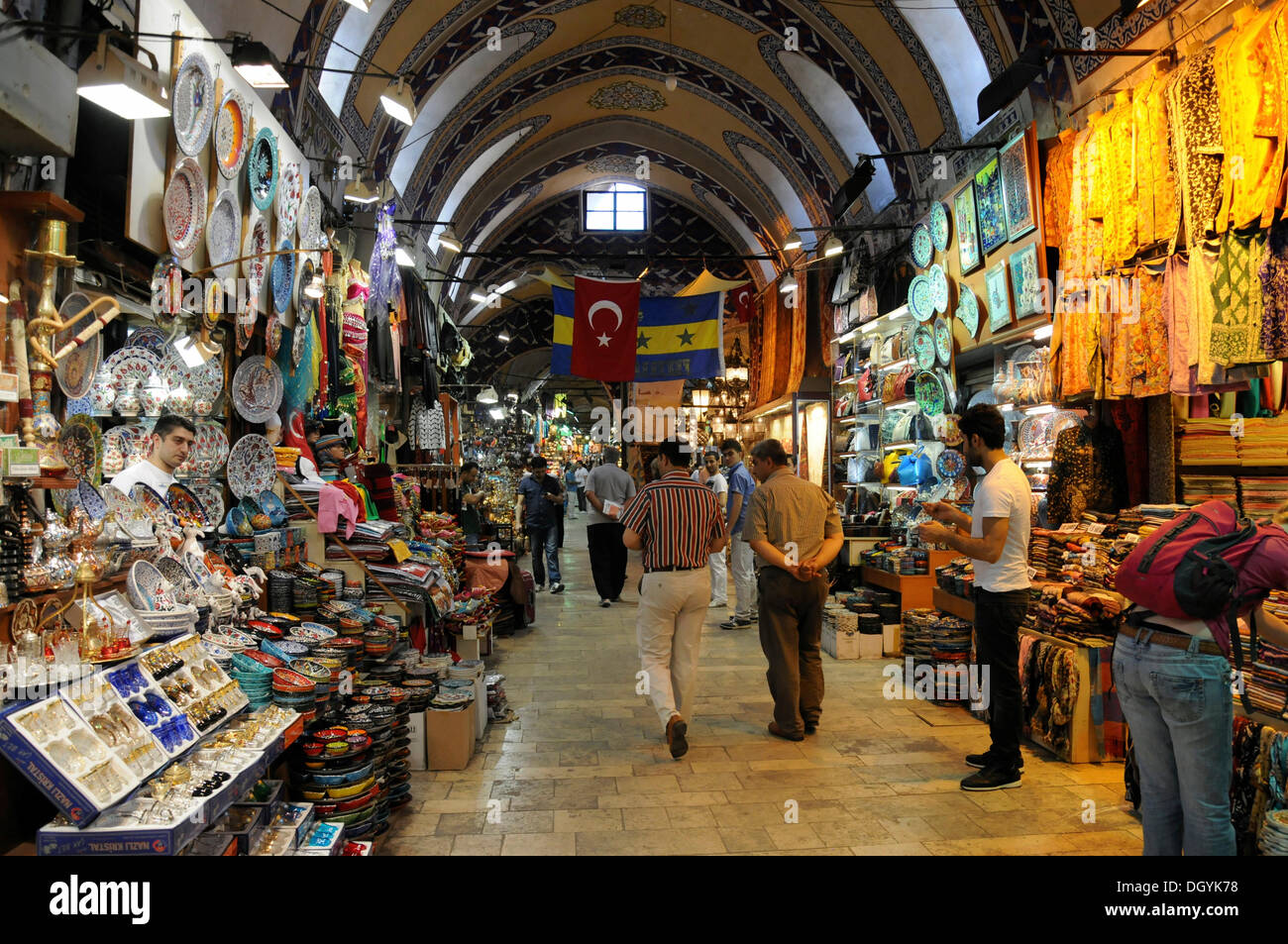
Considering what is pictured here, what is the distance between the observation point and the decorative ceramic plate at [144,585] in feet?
8.07

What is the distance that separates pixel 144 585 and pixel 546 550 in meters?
7.24

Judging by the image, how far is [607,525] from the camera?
8109mm

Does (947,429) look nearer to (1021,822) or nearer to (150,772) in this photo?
(1021,822)

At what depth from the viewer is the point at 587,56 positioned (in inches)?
407

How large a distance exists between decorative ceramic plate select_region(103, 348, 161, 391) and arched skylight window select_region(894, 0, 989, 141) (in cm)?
604

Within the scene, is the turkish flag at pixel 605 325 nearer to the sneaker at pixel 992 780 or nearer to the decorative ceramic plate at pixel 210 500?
the decorative ceramic plate at pixel 210 500

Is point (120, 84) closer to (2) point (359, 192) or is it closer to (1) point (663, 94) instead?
(2) point (359, 192)

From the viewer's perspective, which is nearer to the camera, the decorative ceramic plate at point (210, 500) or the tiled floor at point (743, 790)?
the tiled floor at point (743, 790)

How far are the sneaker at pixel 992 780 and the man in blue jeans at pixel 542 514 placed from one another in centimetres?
574

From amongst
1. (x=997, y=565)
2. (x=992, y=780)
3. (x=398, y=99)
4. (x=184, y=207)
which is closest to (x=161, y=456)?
(x=184, y=207)

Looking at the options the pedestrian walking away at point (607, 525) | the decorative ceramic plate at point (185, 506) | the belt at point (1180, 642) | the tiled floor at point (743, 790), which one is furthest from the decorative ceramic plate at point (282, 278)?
the belt at point (1180, 642)

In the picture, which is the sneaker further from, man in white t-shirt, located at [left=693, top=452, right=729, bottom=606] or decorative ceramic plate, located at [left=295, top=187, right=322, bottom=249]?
man in white t-shirt, located at [left=693, top=452, right=729, bottom=606]

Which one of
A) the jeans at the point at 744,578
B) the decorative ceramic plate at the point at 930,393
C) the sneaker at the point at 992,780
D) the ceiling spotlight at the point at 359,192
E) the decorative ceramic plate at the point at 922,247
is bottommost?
the sneaker at the point at 992,780

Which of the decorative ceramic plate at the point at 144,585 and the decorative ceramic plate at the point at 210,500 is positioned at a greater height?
the decorative ceramic plate at the point at 210,500
